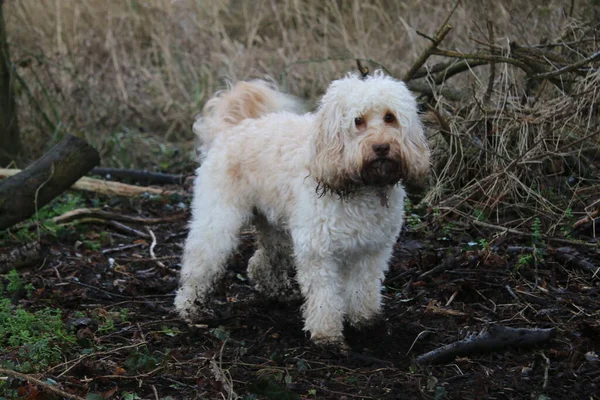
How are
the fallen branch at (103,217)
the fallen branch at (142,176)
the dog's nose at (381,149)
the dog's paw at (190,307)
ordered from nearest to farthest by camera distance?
the dog's nose at (381,149)
the dog's paw at (190,307)
the fallen branch at (103,217)
the fallen branch at (142,176)

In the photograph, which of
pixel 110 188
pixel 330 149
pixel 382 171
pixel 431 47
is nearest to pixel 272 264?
pixel 330 149

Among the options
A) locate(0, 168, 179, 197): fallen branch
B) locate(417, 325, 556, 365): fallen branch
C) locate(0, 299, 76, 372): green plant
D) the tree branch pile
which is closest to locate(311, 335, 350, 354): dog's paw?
locate(417, 325, 556, 365): fallen branch

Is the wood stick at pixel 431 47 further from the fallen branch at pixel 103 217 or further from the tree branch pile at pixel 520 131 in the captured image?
the fallen branch at pixel 103 217

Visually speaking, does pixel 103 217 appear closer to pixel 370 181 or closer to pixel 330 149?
pixel 330 149

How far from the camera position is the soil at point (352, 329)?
13.6 ft

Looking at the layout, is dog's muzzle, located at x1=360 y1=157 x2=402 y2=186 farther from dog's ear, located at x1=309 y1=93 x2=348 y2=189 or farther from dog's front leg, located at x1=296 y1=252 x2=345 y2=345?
dog's front leg, located at x1=296 y1=252 x2=345 y2=345

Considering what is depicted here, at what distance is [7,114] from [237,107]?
3.66 m

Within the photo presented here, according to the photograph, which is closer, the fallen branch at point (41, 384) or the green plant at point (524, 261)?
the fallen branch at point (41, 384)

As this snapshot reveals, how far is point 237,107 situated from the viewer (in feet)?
19.0

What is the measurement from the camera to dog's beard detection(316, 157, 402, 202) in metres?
4.41

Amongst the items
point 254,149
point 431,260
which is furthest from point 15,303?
point 431,260

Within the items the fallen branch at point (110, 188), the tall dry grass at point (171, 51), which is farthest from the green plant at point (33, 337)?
the tall dry grass at point (171, 51)

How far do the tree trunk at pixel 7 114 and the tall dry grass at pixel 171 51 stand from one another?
577mm

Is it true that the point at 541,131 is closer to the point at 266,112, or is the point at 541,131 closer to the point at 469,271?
the point at 469,271
